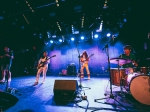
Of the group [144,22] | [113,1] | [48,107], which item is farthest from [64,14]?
[48,107]

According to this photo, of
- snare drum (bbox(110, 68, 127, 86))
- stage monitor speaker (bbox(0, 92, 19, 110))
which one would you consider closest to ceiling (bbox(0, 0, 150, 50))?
snare drum (bbox(110, 68, 127, 86))

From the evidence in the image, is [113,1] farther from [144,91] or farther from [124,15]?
[144,91]

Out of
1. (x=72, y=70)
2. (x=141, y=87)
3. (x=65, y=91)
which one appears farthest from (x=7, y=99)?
(x=72, y=70)

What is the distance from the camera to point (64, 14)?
888 centimetres

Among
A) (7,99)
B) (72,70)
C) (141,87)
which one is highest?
(7,99)

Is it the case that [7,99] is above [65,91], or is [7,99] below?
above

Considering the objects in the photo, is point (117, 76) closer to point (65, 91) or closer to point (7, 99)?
point (65, 91)

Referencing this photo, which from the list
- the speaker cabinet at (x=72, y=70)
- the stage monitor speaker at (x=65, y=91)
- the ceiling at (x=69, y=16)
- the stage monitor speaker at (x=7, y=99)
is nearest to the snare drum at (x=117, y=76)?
the stage monitor speaker at (x=65, y=91)

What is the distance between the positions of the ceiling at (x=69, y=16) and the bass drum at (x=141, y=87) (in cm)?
566

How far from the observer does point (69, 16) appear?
9219 millimetres

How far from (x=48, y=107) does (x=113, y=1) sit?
24.7 ft

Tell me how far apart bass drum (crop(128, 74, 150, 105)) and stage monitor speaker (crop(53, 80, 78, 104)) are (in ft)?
5.86

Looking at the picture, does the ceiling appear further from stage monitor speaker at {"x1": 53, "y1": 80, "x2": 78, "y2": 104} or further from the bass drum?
stage monitor speaker at {"x1": 53, "y1": 80, "x2": 78, "y2": 104}

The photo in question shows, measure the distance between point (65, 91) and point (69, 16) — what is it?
7.20m
